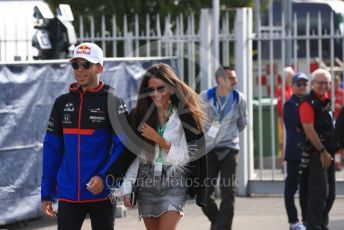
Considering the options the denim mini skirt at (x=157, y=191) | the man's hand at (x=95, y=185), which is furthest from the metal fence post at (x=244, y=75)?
the man's hand at (x=95, y=185)

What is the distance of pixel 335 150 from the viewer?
9992 millimetres

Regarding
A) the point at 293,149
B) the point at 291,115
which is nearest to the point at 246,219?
the point at 293,149

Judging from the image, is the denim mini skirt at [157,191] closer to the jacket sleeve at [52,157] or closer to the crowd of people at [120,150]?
the crowd of people at [120,150]

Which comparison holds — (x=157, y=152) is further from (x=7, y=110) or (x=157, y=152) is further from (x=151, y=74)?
(x=7, y=110)

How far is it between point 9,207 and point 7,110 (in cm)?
104

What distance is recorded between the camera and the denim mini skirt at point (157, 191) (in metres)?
7.06

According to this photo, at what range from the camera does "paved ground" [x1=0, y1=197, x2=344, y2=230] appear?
37.6 ft

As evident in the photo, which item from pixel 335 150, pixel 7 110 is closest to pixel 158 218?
pixel 335 150

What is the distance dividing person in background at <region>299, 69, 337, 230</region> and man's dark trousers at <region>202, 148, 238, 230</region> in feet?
2.72

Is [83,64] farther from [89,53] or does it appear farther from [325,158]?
[325,158]

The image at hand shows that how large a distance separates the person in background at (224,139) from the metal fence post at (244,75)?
277 cm

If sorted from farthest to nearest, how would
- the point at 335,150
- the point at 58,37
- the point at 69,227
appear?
the point at 58,37, the point at 335,150, the point at 69,227

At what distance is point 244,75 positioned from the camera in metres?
13.8

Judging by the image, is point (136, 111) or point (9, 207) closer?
point (136, 111)
